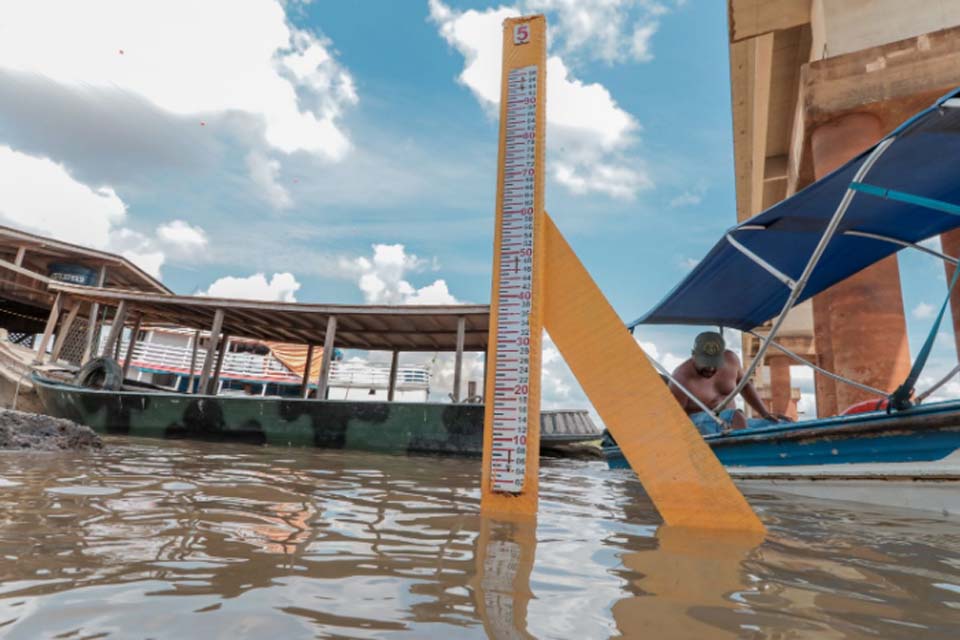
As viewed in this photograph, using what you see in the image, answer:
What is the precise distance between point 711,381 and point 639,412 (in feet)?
11.7

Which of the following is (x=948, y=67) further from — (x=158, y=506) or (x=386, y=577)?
(x=158, y=506)

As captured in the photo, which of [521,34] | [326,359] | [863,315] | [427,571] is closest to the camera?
[427,571]

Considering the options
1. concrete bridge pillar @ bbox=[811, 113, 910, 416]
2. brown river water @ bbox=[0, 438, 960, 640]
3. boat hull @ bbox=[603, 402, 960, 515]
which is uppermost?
concrete bridge pillar @ bbox=[811, 113, 910, 416]

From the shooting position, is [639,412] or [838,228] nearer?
[639,412]

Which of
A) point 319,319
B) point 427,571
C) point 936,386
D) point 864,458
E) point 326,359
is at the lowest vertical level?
point 427,571

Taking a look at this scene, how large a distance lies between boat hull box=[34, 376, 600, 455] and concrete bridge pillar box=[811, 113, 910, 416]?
16.5 feet

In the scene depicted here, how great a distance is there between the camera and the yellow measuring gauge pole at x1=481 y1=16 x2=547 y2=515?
255 centimetres

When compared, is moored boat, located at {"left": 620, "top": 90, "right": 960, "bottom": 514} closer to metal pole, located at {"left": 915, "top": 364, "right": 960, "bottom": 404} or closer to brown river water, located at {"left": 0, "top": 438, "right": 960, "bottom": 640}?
metal pole, located at {"left": 915, "top": 364, "right": 960, "bottom": 404}

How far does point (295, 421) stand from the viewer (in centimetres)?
881

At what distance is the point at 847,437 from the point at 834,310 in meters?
3.53

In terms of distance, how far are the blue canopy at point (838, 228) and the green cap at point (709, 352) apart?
1.68 feet

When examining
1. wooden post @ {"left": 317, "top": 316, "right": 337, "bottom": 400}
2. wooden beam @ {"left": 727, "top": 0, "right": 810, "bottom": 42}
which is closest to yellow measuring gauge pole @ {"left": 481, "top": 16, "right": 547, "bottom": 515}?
wooden beam @ {"left": 727, "top": 0, "right": 810, "bottom": 42}

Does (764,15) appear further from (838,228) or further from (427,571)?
(427,571)

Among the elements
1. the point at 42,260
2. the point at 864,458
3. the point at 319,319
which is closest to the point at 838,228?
the point at 864,458
